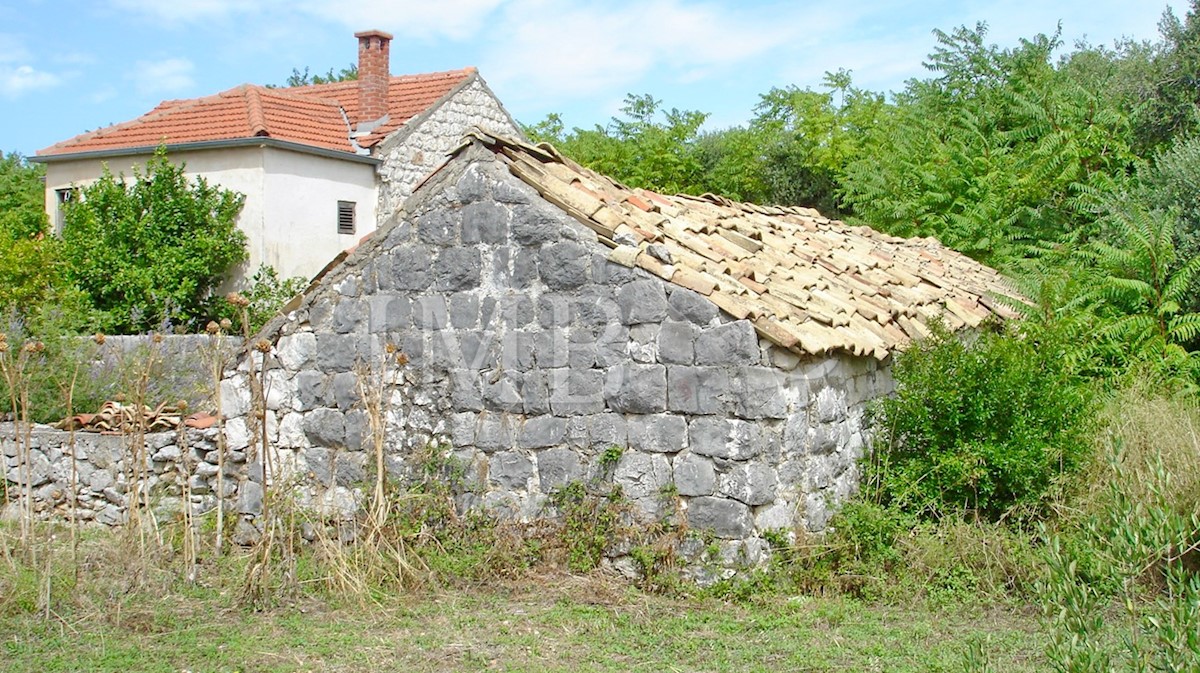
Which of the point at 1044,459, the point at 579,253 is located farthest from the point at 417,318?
the point at 1044,459

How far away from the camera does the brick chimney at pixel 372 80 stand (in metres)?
22.2

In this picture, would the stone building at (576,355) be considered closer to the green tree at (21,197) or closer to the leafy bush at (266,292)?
the leafy bush at (266,292)

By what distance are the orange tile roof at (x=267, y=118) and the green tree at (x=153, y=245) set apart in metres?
1.11

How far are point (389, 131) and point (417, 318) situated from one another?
14.1 meters

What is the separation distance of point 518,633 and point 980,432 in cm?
403

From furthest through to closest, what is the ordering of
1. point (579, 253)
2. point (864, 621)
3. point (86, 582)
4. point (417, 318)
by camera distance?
point (417, 318) → point (579, 253) → point (86, 582) → point (864, 621)

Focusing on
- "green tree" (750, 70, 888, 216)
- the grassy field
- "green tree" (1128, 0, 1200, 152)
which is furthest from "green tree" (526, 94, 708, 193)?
the grassy field

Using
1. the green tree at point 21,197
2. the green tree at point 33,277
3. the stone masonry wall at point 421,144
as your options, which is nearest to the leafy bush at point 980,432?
the green tree at point 33,277

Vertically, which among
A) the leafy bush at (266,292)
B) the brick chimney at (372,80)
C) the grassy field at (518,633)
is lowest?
the grassy field at (518,633)

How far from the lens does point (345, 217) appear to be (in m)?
21.4

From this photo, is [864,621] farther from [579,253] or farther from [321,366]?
[321,366]

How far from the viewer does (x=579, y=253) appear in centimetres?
802

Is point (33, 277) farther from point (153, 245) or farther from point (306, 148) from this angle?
point (306, 148)

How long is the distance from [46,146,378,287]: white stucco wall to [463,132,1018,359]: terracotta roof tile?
34.9ft
